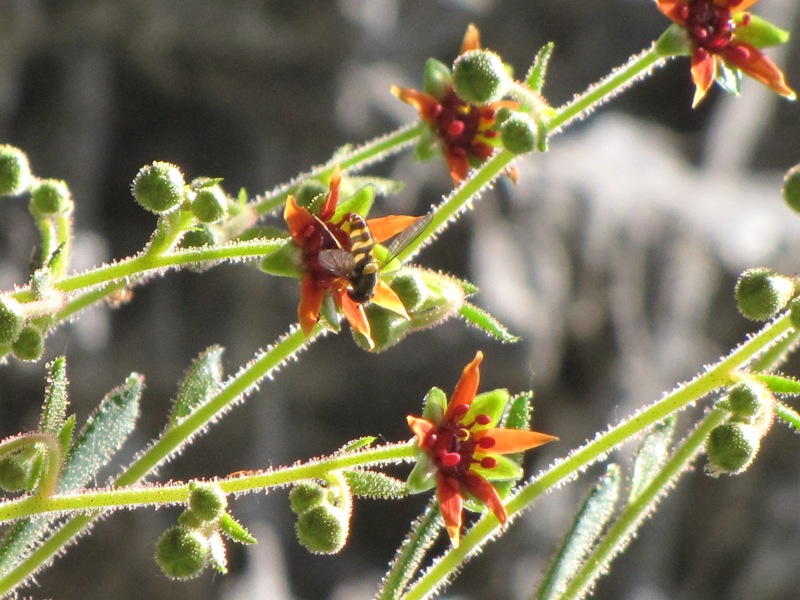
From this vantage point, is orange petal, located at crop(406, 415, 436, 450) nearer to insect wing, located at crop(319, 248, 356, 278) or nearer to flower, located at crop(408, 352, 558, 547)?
flower, located at crop(408, 352, 558, 547)

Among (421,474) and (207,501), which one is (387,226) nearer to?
(421,474)

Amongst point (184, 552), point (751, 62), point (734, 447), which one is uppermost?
point (751, 62)

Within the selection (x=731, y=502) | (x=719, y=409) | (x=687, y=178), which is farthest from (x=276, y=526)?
(x=719, y=409)

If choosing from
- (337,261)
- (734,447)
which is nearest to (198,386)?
(337,261)

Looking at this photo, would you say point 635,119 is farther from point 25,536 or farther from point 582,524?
point 25,536

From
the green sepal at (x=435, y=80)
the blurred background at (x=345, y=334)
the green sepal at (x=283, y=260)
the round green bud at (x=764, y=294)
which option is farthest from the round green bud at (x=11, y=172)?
the blurred background at (x=345, y=334)

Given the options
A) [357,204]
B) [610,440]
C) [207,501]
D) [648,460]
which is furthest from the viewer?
[648,460]
